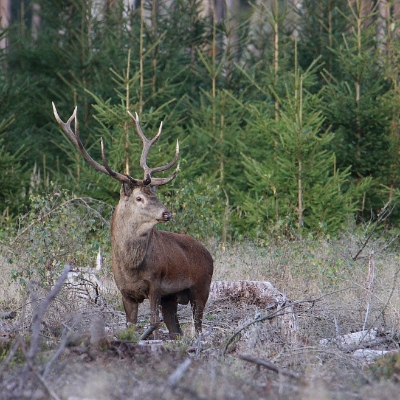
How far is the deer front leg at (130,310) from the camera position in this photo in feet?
20.5

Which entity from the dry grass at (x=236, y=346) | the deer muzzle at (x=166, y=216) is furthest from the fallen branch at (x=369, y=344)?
the deer muzzle at (x=166, y=216)

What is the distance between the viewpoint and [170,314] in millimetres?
6781

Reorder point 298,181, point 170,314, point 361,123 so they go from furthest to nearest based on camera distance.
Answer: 1. point 361,123
2. point 298,181
3. point 170,314

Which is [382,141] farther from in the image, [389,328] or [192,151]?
[389,328]

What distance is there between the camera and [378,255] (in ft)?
31.3

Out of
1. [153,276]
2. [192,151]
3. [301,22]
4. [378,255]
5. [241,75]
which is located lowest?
[378,255]

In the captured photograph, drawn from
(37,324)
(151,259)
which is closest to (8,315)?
(151,259)

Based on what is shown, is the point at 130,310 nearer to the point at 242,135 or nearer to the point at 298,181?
the point at 298,181

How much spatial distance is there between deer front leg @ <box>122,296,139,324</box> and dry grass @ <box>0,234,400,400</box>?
17 centimetres

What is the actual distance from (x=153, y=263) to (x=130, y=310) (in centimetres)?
52

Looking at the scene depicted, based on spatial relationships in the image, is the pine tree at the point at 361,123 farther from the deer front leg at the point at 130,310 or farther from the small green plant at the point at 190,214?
the deer front leg at the point at 130,310

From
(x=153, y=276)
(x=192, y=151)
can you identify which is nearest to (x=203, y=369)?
(x=153, y=276)

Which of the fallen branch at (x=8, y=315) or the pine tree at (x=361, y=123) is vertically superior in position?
the pine tree at (x=361, y=123)

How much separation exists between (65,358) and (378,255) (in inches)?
247
